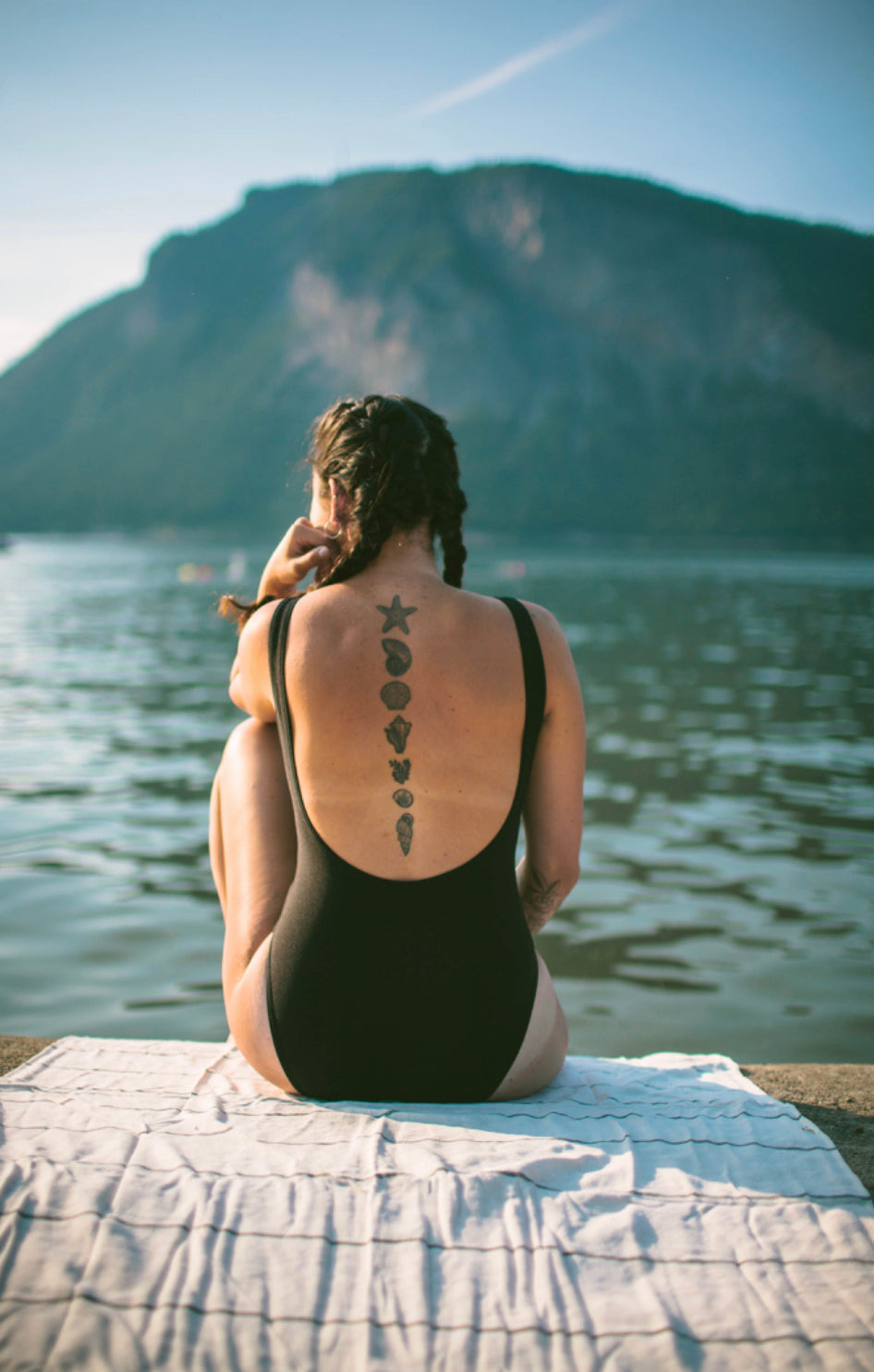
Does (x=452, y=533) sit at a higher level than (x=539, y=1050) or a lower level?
higher

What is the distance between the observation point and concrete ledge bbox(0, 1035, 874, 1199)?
215cm

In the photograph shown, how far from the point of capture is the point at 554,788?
215 cm

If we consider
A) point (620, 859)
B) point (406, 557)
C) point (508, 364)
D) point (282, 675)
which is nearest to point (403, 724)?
point (282, 675)

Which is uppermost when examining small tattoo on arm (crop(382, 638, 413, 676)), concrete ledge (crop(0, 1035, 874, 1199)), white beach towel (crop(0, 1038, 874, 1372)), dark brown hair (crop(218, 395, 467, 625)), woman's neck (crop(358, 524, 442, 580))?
dark brown hair (crop(218, 395, 467, 625))

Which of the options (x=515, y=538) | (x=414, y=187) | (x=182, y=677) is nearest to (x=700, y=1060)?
(x=182, y=677)

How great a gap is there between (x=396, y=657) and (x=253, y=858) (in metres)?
0.60

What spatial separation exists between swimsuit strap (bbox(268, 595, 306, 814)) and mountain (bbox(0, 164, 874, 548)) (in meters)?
118

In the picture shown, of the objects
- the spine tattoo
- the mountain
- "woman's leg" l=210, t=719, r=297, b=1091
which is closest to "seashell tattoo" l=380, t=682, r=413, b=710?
the spine tattoo

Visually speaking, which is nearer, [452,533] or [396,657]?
[396,657]

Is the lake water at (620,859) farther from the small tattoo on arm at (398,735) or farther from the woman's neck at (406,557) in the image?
the woman's neck at (406,557)

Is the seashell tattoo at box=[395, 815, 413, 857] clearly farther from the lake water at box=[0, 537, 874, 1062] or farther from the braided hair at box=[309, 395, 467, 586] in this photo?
the lake water at box=[0, 537, 874, 1062]

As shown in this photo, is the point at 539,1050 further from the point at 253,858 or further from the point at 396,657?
the point at 396,657

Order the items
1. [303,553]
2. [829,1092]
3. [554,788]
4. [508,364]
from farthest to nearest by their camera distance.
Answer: [508,364] → [829,1092] → [303,553] → [554,788]

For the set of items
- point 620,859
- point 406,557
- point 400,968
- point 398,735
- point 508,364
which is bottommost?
point 620,859
